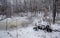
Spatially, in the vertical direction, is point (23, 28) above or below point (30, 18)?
below

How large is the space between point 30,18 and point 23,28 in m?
0.18

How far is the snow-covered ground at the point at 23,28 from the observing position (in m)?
1.89

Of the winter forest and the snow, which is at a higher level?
the winter forest

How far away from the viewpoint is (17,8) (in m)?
1.91

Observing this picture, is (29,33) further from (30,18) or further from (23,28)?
(30,18)

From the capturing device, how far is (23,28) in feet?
6.27

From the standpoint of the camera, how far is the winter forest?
1.90 m

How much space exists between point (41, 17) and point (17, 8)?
15.2 inches

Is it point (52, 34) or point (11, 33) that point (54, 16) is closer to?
point (52, 34)

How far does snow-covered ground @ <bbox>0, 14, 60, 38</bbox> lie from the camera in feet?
6.21

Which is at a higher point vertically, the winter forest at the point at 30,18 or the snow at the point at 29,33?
the winter forest at the point at 30,18

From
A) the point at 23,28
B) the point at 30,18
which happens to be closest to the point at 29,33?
the point at 23,28

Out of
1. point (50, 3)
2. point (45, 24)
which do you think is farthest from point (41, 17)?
point (50, 3)

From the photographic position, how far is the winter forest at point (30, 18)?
190cm
